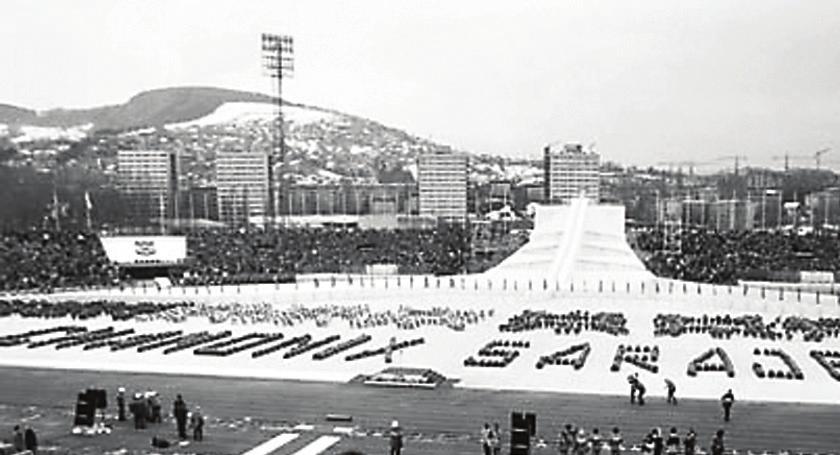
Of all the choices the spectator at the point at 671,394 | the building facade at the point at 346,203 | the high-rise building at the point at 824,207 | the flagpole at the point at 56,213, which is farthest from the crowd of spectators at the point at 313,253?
the high-rise building at the point at 824,207

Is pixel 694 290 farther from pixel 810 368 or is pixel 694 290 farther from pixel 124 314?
pixel 124 314

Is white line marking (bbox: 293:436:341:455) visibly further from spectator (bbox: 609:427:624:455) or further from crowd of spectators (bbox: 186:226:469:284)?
crowd of spectators (bbox: 186:226:469:284)

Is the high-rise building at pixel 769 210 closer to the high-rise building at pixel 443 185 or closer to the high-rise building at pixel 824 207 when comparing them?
the high-rise building at pixel 824 207

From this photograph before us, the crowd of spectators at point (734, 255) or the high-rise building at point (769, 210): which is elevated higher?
the high-rise building at point (769, 210)

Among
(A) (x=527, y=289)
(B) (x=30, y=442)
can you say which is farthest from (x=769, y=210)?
(B) (x=30, y=442)

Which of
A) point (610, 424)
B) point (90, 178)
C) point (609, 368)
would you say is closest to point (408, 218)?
point (90, 178)

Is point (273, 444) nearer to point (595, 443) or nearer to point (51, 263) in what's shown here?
→ point (595, 443)

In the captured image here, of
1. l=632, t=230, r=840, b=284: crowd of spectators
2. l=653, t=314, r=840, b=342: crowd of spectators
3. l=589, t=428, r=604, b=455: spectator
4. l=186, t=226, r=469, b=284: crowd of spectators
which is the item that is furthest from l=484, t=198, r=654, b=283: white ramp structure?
l=589, t=428, r=604, b=455: spectator
